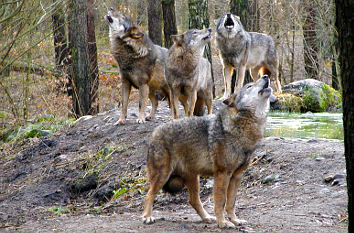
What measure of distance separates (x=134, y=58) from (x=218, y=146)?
16.9ft

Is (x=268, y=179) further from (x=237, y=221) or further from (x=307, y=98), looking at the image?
(x=307, y=98)

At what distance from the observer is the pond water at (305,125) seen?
9.91 metres

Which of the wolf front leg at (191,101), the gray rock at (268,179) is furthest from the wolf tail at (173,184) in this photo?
the wolf front leg at (191,101)

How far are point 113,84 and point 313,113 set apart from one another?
7332 millimetres

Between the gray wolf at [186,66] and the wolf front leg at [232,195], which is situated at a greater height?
the gray wolf at [186,66]

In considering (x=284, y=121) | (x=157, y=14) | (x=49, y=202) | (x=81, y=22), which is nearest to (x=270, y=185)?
(x=49, y=202)

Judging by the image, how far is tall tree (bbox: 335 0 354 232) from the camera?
3.80 meters

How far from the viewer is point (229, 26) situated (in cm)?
1221

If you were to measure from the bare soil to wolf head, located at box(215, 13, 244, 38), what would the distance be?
2.96 metres

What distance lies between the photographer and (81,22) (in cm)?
1362

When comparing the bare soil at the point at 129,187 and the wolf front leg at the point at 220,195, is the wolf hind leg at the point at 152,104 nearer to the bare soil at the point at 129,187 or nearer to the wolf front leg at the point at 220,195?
the bare soil at the point at 129,187

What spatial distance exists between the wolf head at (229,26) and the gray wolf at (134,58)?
102 inches

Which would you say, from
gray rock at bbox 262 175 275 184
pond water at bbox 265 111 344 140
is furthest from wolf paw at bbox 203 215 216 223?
pond water at bbox 265 111 344 140

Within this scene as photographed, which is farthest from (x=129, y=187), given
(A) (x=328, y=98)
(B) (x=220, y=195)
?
(A) (x=328, y=98)
